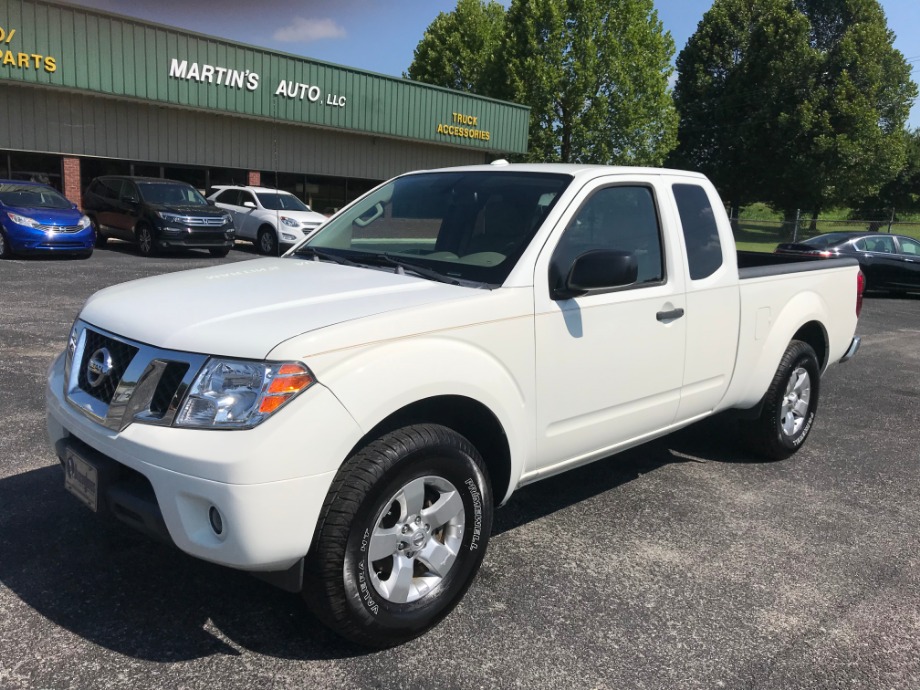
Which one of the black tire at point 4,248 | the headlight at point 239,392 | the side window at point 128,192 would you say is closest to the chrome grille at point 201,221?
the side window at point 128,192

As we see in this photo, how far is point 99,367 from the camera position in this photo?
116 inches

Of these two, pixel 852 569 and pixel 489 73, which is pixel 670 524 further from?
pixel 489 73

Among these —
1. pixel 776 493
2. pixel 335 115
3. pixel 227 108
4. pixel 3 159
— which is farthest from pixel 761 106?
pixel 776 493

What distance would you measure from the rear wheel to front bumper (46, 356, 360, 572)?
1517cm

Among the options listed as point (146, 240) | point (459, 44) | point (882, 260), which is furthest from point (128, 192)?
point (459, 44)

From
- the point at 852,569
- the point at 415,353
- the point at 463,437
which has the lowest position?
the point at 852,569

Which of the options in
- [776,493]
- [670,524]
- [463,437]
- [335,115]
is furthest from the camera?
[335,115]

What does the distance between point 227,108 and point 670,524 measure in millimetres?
21392

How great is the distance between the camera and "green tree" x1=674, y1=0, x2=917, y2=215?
3975 centimetres

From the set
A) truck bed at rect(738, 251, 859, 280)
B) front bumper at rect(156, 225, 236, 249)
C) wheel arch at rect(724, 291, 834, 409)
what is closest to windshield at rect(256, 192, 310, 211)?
front bumper at rect(156, 225, 236, 249)

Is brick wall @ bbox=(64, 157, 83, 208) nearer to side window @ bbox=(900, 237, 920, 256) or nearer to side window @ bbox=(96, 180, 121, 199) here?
side window @ bbox=(96, 180, 121, 199)

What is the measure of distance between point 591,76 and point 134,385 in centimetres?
3419

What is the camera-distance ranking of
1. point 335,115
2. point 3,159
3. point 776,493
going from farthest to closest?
1. point 335,115
2. point 3,159
3. point 776,493

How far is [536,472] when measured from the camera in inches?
138
